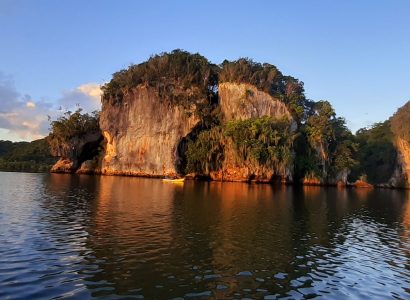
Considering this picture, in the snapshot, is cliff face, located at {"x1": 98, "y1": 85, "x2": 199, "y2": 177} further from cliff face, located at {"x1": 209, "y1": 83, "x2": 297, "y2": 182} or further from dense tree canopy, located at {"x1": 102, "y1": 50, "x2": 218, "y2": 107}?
cliff face, located at {"x1": 209, "y1": 83, "x2": 297, "y2": 182}

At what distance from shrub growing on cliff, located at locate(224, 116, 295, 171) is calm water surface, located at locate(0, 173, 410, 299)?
44346mm

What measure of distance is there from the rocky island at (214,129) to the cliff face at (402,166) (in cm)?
23

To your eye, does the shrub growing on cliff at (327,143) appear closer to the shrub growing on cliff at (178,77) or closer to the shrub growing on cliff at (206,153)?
the shrub growing on cliff at (206,153)

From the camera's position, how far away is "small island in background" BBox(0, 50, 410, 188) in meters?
78.1

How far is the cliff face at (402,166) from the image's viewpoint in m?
90.6

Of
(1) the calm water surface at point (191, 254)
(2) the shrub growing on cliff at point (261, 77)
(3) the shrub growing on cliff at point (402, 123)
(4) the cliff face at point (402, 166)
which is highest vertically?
(2) the shrub growing on cliff at point (261, 77)

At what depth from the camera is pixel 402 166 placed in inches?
3610

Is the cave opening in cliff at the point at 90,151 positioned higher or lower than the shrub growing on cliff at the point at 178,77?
lower

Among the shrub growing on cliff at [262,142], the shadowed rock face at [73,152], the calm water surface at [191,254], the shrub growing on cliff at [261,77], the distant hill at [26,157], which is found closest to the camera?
the calm water surface at [191,254]

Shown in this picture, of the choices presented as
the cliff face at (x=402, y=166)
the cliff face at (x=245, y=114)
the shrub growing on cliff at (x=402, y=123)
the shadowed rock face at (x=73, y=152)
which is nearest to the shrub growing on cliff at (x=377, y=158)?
the cliff face at (x=402, y=166)

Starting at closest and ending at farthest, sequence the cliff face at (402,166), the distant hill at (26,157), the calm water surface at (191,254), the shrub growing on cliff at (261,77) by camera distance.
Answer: the calm water surface at (191,254)
the shrub growing on cliff at (261,77)
the cliff face at (402,166)
the distant hill at (26,157)

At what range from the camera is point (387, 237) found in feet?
80.5

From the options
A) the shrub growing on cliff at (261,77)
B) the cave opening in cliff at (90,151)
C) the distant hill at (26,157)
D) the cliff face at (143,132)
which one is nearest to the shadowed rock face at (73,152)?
the cave opening in cliff at (90,151)

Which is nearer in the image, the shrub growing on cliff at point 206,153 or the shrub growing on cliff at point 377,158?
the shrub growing on cliff at point 206,153
